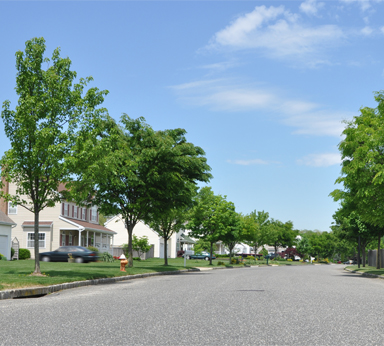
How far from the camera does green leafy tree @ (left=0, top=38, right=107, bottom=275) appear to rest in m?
20.1

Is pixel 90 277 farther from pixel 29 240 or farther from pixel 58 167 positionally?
pixel 29 240

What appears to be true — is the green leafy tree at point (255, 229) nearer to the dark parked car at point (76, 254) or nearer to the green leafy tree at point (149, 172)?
the dark parked car at point (76, 254)

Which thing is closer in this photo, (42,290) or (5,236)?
(42,290)

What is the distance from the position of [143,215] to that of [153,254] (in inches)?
1604

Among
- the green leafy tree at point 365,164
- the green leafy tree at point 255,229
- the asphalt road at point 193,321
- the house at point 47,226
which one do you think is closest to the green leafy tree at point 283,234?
the green leafy tree at point 255,229

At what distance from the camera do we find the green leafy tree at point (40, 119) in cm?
2006

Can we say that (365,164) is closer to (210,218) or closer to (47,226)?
(210,218)

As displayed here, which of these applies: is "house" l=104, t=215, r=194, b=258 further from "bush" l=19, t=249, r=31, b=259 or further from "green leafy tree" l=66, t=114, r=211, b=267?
"green leafy tree" l=66, t=114, r=211, b=267

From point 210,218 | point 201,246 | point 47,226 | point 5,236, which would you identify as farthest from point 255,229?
point 5,236

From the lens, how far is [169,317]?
9.82 m

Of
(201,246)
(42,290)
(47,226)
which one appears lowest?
(201,246)

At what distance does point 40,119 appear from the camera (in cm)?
2067

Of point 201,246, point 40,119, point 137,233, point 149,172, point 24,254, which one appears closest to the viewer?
point 40,119

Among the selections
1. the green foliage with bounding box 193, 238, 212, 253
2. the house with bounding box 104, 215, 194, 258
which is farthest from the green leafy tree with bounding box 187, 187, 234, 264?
the green foliage with bounding box 193, 238, 212, 253
